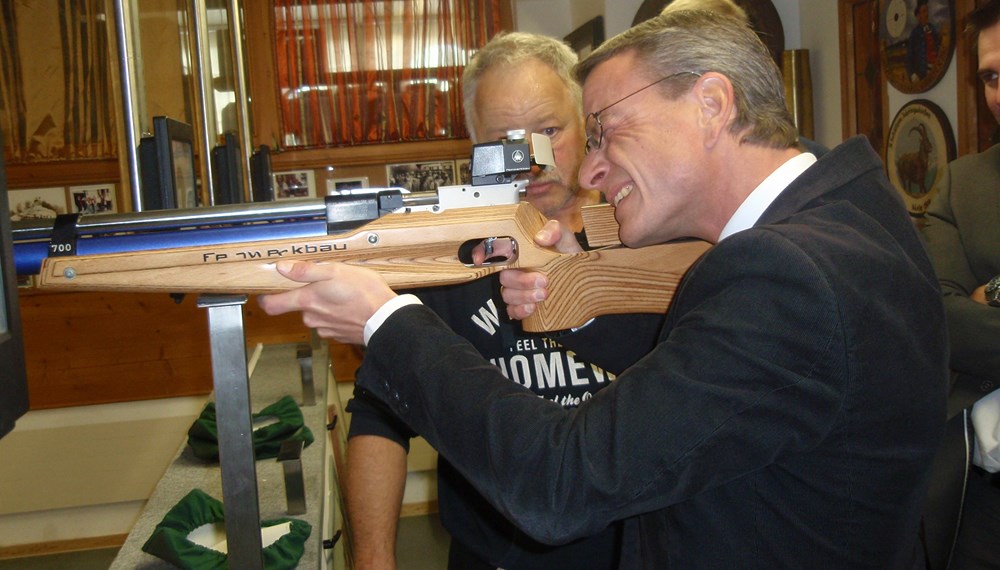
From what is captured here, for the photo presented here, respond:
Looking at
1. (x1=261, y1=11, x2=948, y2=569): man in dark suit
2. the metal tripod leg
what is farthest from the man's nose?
the metal tripod leg

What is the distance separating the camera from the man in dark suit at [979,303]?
4.99 feet

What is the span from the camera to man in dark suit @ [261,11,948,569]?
708 millimetres

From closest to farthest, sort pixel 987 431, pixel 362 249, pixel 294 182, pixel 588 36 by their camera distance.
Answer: pixel 362 249 → pixel 987 431 → pixel 588 36 → pixel 294 182

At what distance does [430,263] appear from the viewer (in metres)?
1.12

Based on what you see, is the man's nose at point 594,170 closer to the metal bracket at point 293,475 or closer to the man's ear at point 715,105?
the man's ear at point 715,105

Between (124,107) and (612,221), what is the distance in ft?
2.53

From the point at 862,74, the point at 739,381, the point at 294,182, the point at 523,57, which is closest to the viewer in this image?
the point at 739,381

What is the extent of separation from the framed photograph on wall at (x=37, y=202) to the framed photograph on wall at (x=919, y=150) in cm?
336

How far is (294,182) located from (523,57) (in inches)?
95.3

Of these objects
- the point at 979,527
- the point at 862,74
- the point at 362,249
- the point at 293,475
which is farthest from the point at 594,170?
the point at 862,74

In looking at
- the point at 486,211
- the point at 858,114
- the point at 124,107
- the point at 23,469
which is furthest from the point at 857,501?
the point at 23,469

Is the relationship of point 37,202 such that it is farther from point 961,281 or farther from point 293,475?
point 961,281

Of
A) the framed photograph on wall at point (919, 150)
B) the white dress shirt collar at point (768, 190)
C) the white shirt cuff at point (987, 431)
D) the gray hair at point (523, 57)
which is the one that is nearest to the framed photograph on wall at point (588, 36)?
the framed photograph on wall at point (919, 150)

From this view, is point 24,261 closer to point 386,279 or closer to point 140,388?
point 386,279
